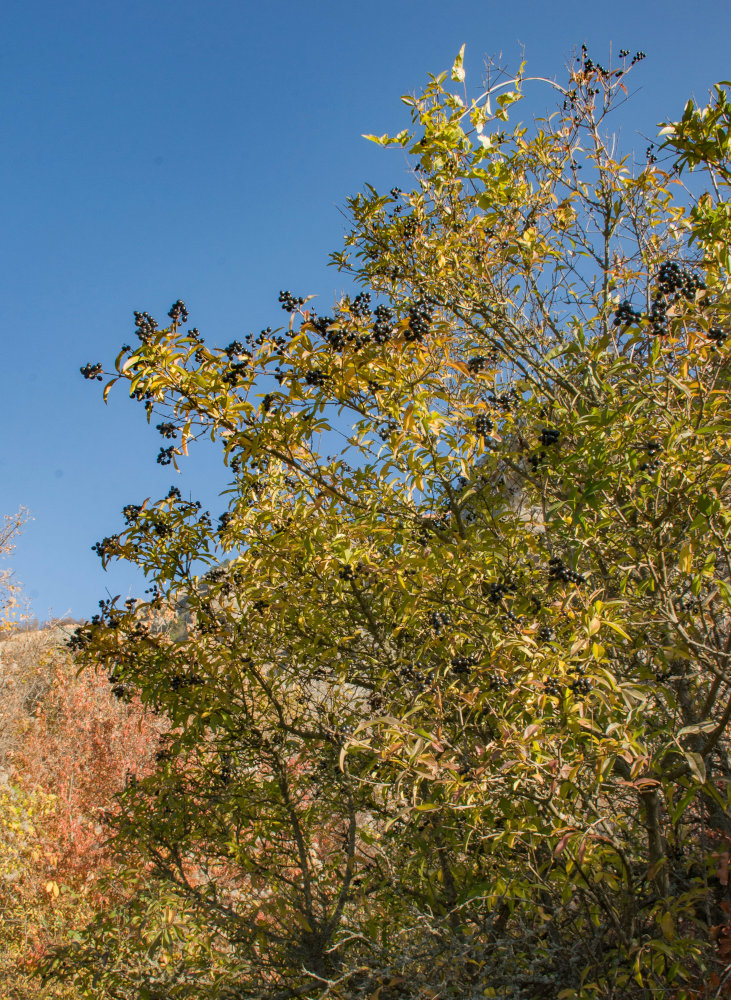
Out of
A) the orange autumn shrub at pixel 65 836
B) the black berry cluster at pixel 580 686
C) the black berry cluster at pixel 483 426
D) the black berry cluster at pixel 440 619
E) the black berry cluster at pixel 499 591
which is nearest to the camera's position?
the black berry cluster at pixel 580 686

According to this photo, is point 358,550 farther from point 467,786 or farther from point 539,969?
point 539,969

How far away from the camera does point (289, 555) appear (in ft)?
9.70

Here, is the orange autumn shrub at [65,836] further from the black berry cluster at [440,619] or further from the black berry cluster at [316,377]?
the black berry cluster at [316,377]

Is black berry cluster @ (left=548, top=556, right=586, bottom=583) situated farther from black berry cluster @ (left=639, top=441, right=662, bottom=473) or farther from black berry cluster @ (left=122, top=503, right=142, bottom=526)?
black berry cluster @ (left=122, top=503, right=142, bottom=526)

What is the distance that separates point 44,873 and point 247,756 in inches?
287

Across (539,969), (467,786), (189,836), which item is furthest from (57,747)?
(467,786)

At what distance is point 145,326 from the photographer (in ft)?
8.10

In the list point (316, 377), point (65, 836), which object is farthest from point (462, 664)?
point (65, 836)

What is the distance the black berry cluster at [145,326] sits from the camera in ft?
7.91

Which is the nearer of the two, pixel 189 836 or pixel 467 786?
pixel 467 786

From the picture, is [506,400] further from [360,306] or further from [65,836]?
[65,836]

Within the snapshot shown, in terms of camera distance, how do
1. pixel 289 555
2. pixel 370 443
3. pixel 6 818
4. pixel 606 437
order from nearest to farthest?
pixel 606 437
pixel 370 443
pixel 289 555
pixel 6 818

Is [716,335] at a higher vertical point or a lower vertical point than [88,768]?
lower

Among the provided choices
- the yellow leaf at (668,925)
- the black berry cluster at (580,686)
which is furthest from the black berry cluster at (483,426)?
the yellow leaf at (668,925)
